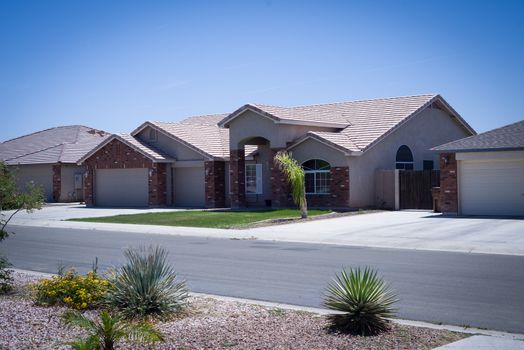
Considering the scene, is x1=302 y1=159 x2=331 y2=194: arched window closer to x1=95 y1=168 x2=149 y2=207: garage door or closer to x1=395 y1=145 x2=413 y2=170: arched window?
x1=395 y1=145 x2=413 y2=170: arched window

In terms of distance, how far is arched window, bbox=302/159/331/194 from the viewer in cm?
3269

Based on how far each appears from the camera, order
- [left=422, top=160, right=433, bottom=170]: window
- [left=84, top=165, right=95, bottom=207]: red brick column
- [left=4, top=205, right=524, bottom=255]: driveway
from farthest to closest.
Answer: [left=84, top=165, right=95, bottom=207]: red brick column
[left=422, top=160, right=433, bottom=170]: window
[left=4, top=205, right=524, bottom=255]: driveway

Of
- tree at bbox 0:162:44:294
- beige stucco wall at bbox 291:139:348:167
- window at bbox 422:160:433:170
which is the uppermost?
beige stucco wall at bbox 291:139:348:167

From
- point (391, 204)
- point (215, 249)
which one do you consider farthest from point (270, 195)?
point (215, 249)

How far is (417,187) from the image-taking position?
1249 inches

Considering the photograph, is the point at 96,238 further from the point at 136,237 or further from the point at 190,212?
the point at 190,212

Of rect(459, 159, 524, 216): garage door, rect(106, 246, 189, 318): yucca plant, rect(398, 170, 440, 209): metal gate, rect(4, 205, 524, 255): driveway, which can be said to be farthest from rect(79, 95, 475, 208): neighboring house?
rect(106, 246, 189, 318): yucca plant

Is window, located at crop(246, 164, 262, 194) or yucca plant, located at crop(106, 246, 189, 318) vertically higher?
window, located at crop(246, 164, 262, 194)

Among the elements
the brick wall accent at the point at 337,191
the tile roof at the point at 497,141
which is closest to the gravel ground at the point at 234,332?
the tile roof at the point at 497,141

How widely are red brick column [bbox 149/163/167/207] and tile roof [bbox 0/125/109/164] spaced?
870 centimetres

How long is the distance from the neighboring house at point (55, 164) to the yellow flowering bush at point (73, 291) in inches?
1400

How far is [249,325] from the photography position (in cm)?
857

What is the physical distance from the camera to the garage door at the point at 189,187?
125 feet

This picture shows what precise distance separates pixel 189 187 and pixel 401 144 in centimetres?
1250
